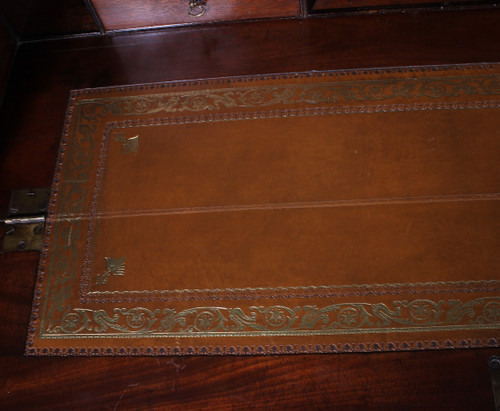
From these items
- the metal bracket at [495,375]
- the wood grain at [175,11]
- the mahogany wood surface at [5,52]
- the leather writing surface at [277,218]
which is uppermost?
the wood grain at [175,11]

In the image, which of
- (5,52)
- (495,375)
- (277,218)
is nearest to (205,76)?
(277,218)

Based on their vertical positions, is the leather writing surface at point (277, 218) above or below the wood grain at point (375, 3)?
below

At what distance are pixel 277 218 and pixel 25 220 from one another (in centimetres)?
101

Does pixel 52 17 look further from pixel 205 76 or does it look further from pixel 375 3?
pixel 375 3

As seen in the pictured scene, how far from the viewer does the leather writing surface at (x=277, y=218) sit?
1.66m

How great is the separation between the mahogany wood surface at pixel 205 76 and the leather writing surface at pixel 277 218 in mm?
61

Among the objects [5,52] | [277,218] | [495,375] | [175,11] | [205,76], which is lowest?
[495,375]

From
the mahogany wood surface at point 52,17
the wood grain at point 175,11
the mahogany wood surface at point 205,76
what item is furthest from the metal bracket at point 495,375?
the mahogany wood surface at point 52,17

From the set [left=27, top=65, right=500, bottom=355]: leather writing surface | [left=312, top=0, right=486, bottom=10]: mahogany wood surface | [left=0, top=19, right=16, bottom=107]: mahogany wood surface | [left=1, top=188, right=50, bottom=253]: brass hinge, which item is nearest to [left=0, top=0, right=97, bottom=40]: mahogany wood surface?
[left=0, top=19, right=16, bottom=107]: mahogany wood surface

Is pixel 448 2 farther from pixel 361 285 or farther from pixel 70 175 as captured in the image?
pixel 70 175

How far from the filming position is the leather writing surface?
1.66 metres

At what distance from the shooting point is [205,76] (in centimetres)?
212

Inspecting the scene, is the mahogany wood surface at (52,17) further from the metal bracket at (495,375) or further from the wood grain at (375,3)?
the metal bracket at (495,375)

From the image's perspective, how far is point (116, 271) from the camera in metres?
1.79
